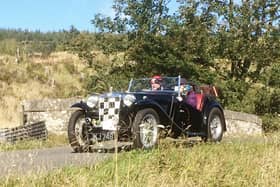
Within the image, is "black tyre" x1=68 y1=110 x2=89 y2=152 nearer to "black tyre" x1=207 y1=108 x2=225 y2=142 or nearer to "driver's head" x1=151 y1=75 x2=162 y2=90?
"driver's head" x1=151 y1=75 x2=162 y2=90

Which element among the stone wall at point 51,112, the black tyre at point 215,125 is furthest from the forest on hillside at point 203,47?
the black tyre at point 215,125

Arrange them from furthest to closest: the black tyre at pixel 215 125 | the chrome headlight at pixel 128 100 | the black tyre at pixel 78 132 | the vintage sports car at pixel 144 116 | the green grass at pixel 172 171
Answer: the black tyre at pixel 215 125, the black tyre at pixel 78 132, the chrome headlight at pixel 128 100, the vintage sports car at pixel 144 116, the green grass at pixel 172 171

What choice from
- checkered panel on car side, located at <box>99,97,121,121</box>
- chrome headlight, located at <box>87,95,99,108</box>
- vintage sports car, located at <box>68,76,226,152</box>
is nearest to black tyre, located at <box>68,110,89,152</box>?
vintage sports car, located at <box>68,76,226,152</box>

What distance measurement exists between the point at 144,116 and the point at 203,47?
12.3 m

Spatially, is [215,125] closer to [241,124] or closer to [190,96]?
[190,96]

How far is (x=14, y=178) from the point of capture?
5785 millimetres

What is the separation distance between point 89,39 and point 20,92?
31.0 ft

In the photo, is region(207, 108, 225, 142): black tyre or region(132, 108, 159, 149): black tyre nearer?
region(132, 108, 159, 149): black tyre

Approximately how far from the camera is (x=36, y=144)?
1240 cm

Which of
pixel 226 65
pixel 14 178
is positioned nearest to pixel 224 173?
pixel 14 178

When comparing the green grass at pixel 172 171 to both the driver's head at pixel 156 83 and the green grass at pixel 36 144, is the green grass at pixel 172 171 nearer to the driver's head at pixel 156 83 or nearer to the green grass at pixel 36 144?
the driver's head at pixel 156 83

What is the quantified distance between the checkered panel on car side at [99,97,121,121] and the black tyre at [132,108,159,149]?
45cm

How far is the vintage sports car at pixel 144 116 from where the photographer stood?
9844 millimetres

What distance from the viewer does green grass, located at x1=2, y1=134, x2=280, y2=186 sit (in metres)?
5.70
